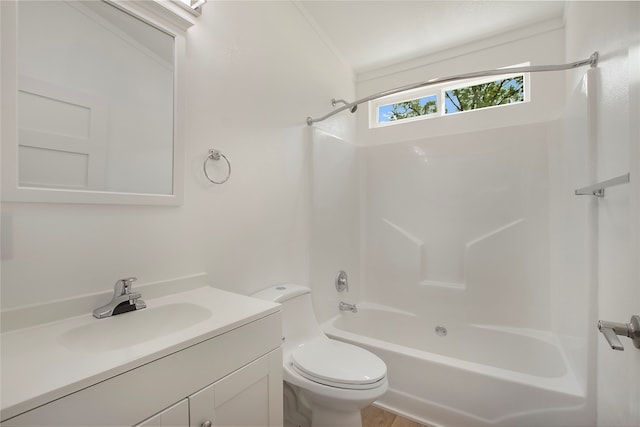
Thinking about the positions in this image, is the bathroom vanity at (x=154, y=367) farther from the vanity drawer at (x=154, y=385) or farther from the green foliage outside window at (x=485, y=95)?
the green foliage outside window at (x=485, y=95)

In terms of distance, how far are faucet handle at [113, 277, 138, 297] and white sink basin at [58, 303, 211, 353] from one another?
0.07 metres

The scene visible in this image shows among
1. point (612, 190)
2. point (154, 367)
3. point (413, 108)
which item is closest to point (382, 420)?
point (154, 367)

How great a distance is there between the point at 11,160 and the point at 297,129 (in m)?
1.44

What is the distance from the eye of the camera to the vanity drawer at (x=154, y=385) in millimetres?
554

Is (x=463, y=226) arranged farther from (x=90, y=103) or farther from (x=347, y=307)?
(x=90, y=103)

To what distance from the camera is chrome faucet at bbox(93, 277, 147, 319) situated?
966 mm

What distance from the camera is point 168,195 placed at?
1.20 meters

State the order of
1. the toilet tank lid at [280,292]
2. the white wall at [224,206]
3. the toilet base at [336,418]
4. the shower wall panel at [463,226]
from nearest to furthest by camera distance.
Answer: the white wall at [224,206] < the toilet base at [336,418] < the toilet tank lid at [280,292] < the shower wall panel at [463,226]

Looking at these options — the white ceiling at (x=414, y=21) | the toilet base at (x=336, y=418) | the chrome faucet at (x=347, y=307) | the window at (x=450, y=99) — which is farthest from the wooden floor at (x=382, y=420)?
the white ceiling at (x=414, y=21)

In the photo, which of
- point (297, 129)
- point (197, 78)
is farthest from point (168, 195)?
point (297, 129)

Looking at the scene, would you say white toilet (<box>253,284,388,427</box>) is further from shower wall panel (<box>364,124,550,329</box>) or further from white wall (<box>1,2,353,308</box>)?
shower wall panel (<box>364,124,550,329</box>)

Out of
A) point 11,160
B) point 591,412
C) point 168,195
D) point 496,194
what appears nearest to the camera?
point 11,160

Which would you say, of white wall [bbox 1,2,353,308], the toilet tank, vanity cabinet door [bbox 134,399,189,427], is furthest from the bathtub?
vanity cabinet door [bbox 134,399,189,427]

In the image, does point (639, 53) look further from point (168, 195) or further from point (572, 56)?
point (572, 56)
